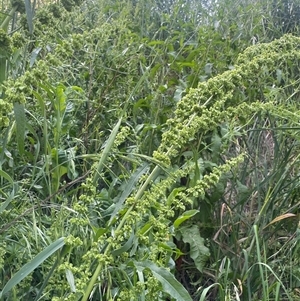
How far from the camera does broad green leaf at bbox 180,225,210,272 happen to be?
1.63m

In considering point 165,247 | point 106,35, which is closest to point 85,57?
point 106,35

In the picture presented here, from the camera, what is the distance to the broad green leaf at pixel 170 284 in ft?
3.24

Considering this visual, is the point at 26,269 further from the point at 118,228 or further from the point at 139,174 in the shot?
the point at 139,174

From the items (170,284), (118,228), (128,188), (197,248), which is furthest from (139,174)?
(197,248)

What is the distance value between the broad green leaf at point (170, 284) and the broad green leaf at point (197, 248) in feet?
1.93

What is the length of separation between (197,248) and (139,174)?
61 cm

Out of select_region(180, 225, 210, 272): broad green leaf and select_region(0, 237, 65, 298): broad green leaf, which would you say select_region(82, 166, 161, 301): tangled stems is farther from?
select_region(180, 225, 210, 272): broad green leaf

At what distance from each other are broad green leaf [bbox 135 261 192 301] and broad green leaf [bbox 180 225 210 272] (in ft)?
1.93

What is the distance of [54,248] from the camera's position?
3.28 ft

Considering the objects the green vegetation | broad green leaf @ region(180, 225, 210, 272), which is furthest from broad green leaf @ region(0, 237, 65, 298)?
broad green leaf @ region(180, 225, 210, 272)

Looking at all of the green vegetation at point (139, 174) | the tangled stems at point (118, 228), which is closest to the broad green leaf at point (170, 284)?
the green vegetation at point (139, 174)

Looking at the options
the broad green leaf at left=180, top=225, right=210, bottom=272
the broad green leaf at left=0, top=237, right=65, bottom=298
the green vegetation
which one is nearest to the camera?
the broad green leaf at left=0, top=237, right=65, bottom=298

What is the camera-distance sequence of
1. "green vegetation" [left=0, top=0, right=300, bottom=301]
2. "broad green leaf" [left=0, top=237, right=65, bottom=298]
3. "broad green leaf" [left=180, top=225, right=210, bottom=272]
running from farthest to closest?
"broad green leaf" [left=180, top=225, right=210, bottom=272] < "green vegetation" [left=0, top=0, right=300, bottom=301] < "broad green leaf" [left=0, top=237, right=65, bottom=298]

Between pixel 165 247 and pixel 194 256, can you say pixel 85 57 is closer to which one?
pixel 194 256
